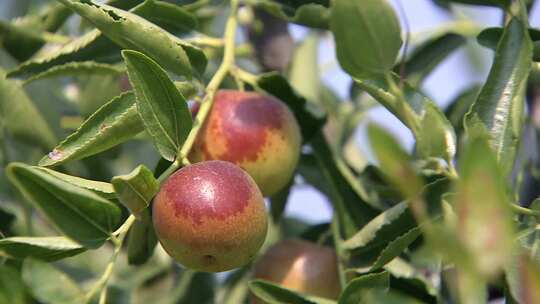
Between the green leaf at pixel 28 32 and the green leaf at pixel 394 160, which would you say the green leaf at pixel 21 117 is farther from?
the green leaf at pixel 394 160

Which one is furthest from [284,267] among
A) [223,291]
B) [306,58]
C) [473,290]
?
[473,290]

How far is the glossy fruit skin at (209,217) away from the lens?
3.47ft

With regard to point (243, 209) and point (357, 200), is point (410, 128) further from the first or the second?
point (357, 200)

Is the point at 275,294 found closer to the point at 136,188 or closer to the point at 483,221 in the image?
the point at 136,188

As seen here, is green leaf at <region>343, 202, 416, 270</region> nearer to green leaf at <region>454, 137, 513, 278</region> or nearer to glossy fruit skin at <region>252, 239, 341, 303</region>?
glossy fruit skin at <region>252, 239, 341, 303</region>

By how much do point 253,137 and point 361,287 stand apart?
0.30m

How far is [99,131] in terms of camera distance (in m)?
1.12

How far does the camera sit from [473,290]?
69 cm

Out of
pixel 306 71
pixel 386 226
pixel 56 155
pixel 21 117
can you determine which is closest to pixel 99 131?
pixel 56 155

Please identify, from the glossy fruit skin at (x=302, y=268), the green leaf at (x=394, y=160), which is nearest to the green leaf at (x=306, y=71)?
the glossy fruit skin at (x=302, y=268)

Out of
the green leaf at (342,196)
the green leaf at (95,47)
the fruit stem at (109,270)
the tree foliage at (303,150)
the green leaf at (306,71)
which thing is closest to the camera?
the tree foliage at (303,150)

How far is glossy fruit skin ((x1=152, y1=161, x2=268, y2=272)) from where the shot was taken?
1059mm

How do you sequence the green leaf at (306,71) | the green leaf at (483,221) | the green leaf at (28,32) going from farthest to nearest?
the green leaf at (306,71) < the green leaf at (28,32) < the green leaf at (483,221)

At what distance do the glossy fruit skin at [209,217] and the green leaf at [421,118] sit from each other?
0.17 m
